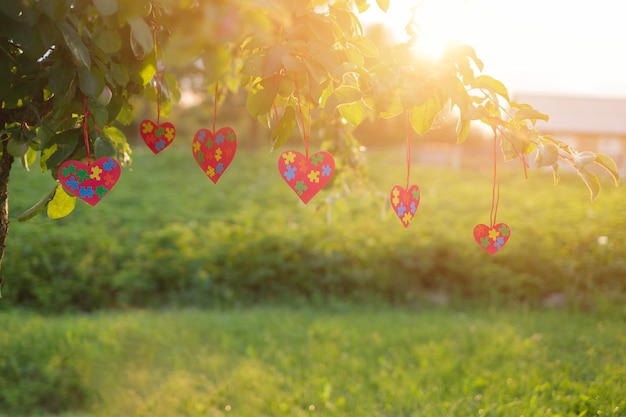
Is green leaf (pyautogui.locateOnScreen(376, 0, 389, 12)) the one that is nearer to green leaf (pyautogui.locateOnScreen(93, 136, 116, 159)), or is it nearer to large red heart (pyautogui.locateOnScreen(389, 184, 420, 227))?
large red heart (pyautogui.locateOnScreen(389, 184, 420, 227))

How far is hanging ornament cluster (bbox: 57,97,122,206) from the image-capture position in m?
1.51

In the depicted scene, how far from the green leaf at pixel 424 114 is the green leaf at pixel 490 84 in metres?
0.10

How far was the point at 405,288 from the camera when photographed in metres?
5.34

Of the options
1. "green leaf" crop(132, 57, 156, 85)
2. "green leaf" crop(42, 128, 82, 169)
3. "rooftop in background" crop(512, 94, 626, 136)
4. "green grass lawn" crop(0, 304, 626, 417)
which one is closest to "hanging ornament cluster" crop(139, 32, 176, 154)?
"green leaf" crop(132, 57, 156, 85)

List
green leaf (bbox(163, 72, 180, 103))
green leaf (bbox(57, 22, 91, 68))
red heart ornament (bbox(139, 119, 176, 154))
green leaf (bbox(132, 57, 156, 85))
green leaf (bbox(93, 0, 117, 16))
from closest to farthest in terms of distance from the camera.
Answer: green leaf (bbox(93, 0, 117, 16))
green leaf (bbox(57, 22, 91, 68))
green leaf (bbox(132, 57, 156, 85))
red heart ornament (bbox(139, 119, 176, 154))
green leaf (bbox(163, 72, 180, 103))

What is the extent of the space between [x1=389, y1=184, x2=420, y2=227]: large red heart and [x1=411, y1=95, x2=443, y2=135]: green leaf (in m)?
0.30

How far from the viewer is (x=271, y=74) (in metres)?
1.37

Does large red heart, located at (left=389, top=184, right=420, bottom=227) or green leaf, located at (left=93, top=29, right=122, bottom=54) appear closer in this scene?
green leaf, located at (left=93, top=29, right=122, bottom=54)

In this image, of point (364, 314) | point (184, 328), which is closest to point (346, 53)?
point (184, 328)

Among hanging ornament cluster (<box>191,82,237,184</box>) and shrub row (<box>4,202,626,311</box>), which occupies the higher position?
hanging ornament cluster (<box>191,82,237,184</box>)

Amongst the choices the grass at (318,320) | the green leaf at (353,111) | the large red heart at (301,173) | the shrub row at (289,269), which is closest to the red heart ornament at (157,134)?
the large red heart at (301,173)

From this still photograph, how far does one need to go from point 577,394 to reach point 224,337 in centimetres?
223

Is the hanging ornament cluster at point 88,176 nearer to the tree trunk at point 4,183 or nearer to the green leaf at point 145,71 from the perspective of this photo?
the green leaf at point 145,71

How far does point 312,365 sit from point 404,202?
2187 millimetres
